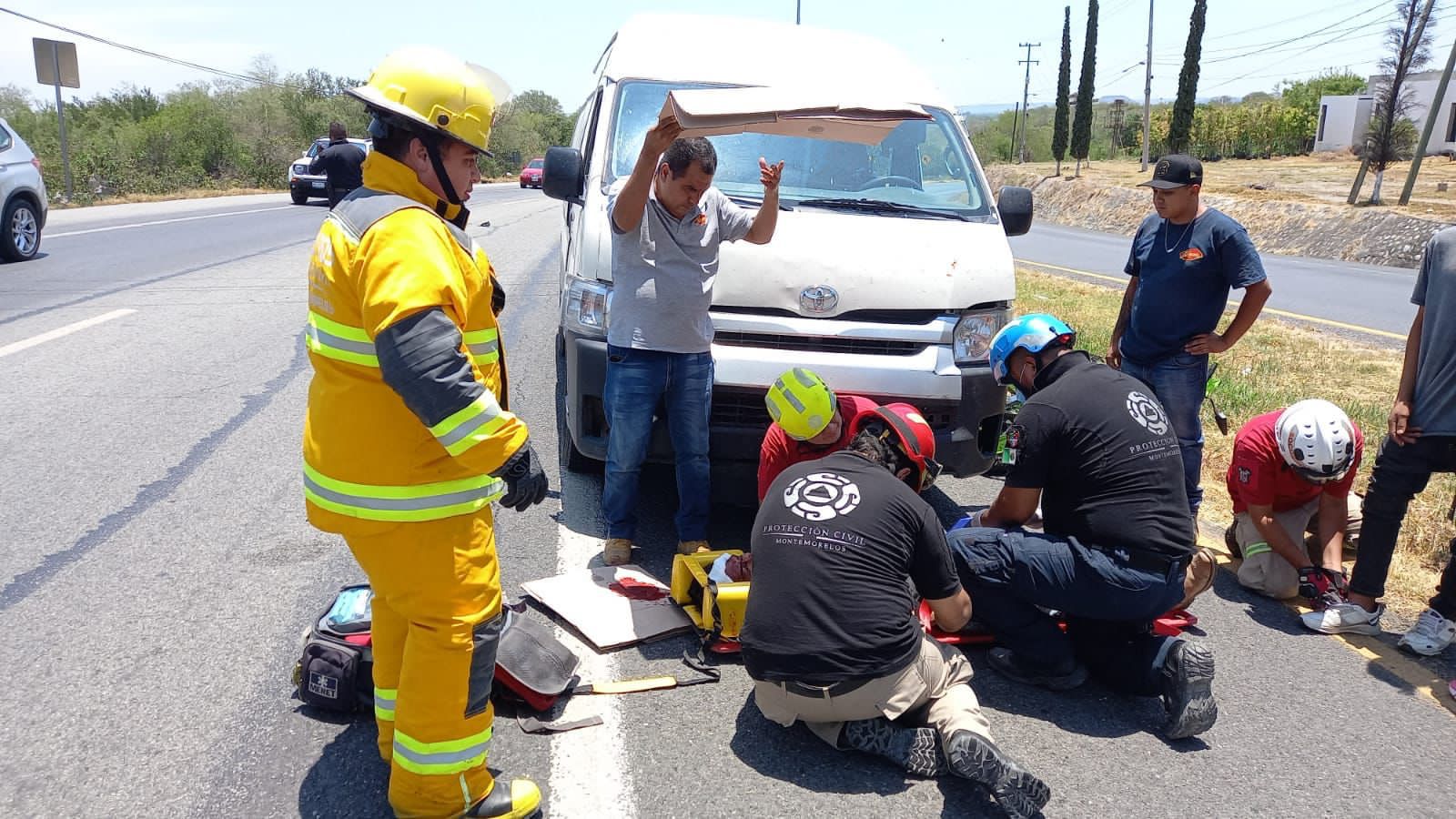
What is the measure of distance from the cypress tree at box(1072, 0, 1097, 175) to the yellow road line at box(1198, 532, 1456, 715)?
51.9 metres

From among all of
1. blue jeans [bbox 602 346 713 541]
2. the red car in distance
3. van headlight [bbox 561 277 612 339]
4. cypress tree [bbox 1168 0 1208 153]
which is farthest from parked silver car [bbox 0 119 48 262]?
cypress tree [bbox 1168 0 1208 153]

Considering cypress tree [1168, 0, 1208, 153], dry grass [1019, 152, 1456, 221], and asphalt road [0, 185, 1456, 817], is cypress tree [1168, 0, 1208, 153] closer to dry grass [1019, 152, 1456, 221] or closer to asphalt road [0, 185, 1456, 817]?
dry grass [1019, 152, 1456, 221]

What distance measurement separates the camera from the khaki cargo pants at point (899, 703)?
3.19 meters

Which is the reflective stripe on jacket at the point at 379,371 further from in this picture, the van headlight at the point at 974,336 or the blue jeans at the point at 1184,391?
the blue jeans at the point at 1184,391

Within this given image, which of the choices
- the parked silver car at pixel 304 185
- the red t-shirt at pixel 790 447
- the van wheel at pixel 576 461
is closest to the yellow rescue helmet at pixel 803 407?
the red t-shirt at pixel 790 447

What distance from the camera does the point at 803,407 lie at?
3783 millimetres

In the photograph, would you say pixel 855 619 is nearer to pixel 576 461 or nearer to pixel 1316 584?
pixel 1316 584

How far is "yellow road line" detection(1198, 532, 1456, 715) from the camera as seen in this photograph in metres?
3.88

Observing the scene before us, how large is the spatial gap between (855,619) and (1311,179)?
46.0 meters

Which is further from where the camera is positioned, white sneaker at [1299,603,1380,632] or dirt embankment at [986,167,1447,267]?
dirt embankment at [986,167,1447,267]

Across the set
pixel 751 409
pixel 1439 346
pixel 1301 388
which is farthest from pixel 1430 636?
pixel 1301 388

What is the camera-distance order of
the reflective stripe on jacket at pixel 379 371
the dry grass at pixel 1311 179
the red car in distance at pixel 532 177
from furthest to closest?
the dry grass at pixel 1311 179 < the red car in distance at pixel 532 177 < the reflective stripe on jacket at pixel 379 371

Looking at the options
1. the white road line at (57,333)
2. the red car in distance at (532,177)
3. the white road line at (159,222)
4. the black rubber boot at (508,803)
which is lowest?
the black rubber boot at (508,803)

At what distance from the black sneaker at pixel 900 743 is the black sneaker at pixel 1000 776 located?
18 cm
